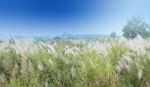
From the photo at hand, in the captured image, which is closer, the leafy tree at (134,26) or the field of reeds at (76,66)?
the field of reeds at (76,66)

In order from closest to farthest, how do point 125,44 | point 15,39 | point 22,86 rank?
point 22,86
point 15,39
point 125,44

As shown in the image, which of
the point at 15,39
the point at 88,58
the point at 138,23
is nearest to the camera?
the point at 88,58

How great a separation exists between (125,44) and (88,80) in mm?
1838

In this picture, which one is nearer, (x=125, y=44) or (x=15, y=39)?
(x=15, y=39)

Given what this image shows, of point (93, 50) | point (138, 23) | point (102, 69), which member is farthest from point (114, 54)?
point (138, 23)

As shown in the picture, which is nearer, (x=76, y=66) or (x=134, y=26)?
(x=76, y=66)

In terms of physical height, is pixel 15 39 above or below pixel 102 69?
above

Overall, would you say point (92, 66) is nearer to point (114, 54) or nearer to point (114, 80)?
point (114, 80)

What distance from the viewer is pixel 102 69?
6395 mm

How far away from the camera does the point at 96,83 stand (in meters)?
6.24

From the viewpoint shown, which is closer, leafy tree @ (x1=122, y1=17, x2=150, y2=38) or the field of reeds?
the field of reeds

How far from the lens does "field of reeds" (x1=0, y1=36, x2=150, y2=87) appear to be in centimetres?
620

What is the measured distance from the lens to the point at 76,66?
676 cm

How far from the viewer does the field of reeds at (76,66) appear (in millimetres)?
6199
